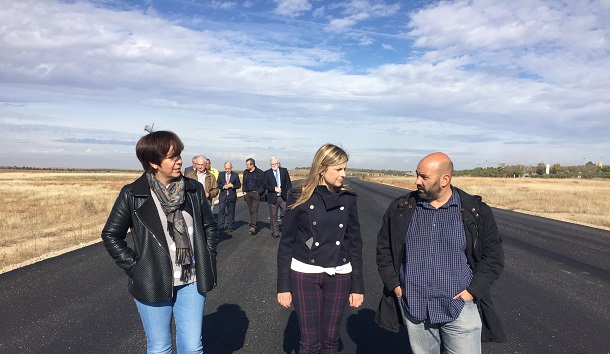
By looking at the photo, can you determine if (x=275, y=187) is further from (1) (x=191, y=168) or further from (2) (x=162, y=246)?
(2) (x=162, y=246)

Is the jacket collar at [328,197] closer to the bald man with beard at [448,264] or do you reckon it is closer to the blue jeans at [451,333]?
the bald man with beard at [448,264]

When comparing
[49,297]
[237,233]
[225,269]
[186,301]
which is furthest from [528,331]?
[237,233]

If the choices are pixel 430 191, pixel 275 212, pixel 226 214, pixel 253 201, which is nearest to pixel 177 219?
pixel 430 191

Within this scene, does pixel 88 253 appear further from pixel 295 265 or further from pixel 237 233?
pixel 295 265

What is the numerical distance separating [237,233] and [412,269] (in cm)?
921

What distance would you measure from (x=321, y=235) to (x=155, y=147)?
4.08 ft

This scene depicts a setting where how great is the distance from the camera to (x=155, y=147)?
2.92 meters

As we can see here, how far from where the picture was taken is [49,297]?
6.04 m

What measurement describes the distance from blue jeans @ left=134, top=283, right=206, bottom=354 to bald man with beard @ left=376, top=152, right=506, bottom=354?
1372 mm

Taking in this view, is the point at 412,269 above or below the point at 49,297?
above

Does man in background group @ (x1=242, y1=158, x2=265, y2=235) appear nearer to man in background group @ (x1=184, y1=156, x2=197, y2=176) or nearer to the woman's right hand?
man in background group @ (x1=184, y1=156, x2=197, y2=176)

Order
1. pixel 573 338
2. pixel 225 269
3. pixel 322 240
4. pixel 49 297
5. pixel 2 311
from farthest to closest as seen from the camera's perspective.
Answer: pixel 225 269 < pixel 49 297 < pixel 2 311 < pixel 573 338 < pixel 322 240

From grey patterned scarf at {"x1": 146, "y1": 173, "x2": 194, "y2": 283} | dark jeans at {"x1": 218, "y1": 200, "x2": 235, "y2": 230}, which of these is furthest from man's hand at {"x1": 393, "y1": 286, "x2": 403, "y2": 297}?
dark jeans at {"x1": 218, "y1": 200, "x2": 235, "y2": 230}

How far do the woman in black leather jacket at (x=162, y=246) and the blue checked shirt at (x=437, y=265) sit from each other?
1.32 meters
